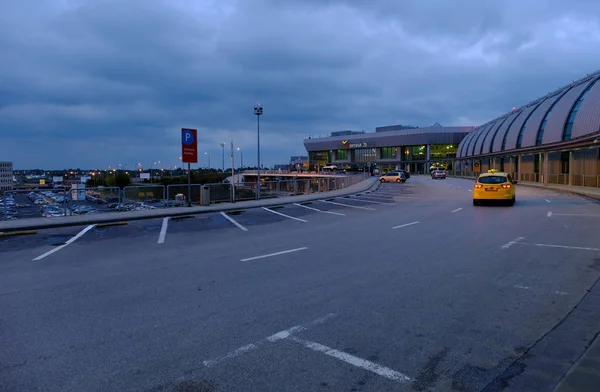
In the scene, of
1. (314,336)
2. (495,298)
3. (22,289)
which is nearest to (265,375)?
(314,336)

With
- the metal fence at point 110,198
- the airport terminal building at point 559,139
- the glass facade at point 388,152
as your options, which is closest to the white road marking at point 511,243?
the metal fence at point 110,198

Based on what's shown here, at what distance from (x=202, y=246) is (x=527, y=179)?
52.8 m

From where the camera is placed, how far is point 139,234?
1329 cm

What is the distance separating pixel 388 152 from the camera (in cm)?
12850

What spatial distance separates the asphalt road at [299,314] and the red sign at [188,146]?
32.9 feet

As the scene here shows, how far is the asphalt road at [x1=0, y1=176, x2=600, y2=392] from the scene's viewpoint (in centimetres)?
392

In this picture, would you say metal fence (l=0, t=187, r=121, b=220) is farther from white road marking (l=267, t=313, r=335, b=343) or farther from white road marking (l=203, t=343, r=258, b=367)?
white road marking (l=203, t=343, r=258, b=367)

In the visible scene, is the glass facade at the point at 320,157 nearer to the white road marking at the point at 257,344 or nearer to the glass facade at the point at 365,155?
the glass facade at the point at 365,155

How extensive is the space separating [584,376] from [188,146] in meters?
19.7

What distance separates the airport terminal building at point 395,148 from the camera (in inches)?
4616

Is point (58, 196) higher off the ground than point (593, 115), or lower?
lower

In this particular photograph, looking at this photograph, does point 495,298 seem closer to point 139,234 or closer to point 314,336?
point 314,336

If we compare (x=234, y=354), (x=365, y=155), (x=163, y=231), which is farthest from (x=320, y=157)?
(x=234, y=354)

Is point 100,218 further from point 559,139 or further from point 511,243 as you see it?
point 559,139
